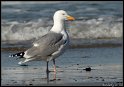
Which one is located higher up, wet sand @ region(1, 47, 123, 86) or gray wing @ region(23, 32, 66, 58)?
gray wing @ region(23, 32, 66, 58)

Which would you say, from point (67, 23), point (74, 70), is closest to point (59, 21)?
point (74, 70)

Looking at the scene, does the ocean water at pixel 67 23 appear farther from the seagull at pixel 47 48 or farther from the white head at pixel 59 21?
the seagull at pixel 47 48

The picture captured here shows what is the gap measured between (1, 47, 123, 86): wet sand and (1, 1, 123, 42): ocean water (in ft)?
8.51

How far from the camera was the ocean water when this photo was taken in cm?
1540

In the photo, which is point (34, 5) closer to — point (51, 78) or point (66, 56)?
point (66, 56)

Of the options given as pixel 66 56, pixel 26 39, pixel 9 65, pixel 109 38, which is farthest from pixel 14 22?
pixel 9 65

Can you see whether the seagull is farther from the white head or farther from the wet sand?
the wet sand

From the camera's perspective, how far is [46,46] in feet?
31.7

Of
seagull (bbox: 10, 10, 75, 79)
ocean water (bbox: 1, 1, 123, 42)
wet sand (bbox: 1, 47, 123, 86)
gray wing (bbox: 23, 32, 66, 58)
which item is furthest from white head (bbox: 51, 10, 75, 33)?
ocean water (bbox: 1, 1, 123, 42)

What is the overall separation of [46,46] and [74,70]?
0.82 metres

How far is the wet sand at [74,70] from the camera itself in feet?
29.5

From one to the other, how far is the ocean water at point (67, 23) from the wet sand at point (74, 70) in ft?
8.51

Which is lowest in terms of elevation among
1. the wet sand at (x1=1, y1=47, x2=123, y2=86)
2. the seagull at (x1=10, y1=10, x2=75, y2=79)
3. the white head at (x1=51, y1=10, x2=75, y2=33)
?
the wet sand at (x1=1, y1=47, x2=123, y2=86)

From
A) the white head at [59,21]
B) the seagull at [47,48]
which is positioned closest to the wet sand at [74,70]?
the seagull at [47,48]
